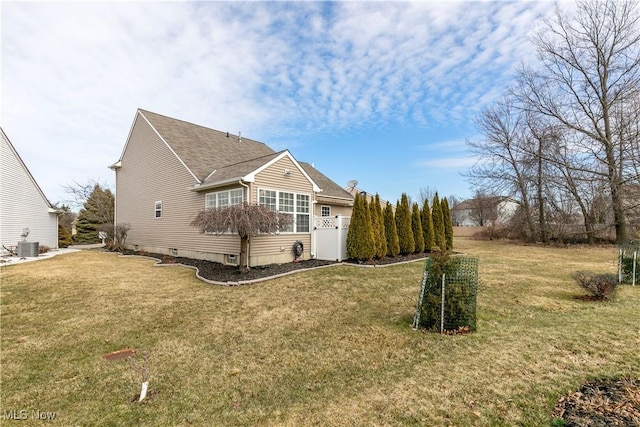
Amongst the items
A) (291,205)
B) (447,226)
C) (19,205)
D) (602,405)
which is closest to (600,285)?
(602,405)

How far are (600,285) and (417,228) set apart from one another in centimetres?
842

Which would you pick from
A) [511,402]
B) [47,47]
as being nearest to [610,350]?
[511,402]

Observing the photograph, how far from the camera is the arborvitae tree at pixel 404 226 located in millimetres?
14344

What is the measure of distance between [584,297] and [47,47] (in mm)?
15965

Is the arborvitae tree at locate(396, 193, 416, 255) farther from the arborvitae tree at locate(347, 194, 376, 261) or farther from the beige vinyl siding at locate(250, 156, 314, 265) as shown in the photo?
the beige vinyl siding at locate(250, 156, 314, 265)

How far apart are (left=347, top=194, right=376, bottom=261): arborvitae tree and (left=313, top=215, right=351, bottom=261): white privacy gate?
0.31m

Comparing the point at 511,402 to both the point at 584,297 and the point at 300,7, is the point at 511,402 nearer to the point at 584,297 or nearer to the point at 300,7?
the point at 584,297

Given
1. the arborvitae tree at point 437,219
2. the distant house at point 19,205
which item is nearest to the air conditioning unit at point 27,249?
the distant house at point 19,205

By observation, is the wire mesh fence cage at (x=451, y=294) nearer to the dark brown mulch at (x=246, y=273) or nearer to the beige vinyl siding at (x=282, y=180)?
the dark brown mulch at (x=246, y=273)

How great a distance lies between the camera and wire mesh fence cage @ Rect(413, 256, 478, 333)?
16.5 ft

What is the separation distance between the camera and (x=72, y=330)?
17.4ft

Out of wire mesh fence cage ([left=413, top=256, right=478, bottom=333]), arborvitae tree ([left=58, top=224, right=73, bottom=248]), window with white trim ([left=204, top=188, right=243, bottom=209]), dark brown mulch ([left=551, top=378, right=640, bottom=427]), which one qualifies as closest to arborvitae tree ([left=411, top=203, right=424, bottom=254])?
window with white trim ([left=204, top=188, right=243, bottom=209])

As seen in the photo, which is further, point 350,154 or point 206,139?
point 350,154

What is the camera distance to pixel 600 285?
7078 millimetres
